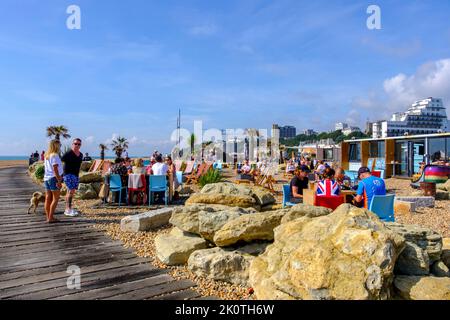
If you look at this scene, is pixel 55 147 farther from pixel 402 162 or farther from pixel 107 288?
pixel 402 162

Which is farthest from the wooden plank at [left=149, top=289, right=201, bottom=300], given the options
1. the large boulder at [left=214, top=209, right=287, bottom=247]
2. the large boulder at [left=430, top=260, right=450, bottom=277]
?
the large boulder at [left=430, top=260, right=450, bottom=277]

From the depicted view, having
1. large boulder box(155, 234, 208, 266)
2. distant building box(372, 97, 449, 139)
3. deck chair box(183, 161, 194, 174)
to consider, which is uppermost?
distant building box(372, 97, 449, 139)

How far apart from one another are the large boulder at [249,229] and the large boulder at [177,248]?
0.38 m

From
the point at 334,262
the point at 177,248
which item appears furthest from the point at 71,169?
the point at 334,262

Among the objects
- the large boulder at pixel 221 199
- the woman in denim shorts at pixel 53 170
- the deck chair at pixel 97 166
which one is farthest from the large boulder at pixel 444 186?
the deck chair at pixel 97 166

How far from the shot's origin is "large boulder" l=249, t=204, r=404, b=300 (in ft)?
7.76

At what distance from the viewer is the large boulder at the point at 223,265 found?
329 centimetres

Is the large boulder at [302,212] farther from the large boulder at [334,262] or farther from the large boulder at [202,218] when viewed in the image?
the large boulder at [202,218]

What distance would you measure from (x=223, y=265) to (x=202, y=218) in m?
0.76

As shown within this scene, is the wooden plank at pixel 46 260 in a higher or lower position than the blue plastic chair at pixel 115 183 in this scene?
lower

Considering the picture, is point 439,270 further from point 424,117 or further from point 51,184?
point 424,117

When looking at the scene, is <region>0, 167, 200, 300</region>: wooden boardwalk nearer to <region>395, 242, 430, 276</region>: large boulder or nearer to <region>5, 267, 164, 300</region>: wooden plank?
<region>5, 267, 164, 300</region>: wooden plank

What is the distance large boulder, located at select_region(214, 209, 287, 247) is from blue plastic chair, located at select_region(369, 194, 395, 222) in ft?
5.62

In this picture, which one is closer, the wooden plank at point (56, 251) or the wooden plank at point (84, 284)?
the wooden plank at point (84, 284)
